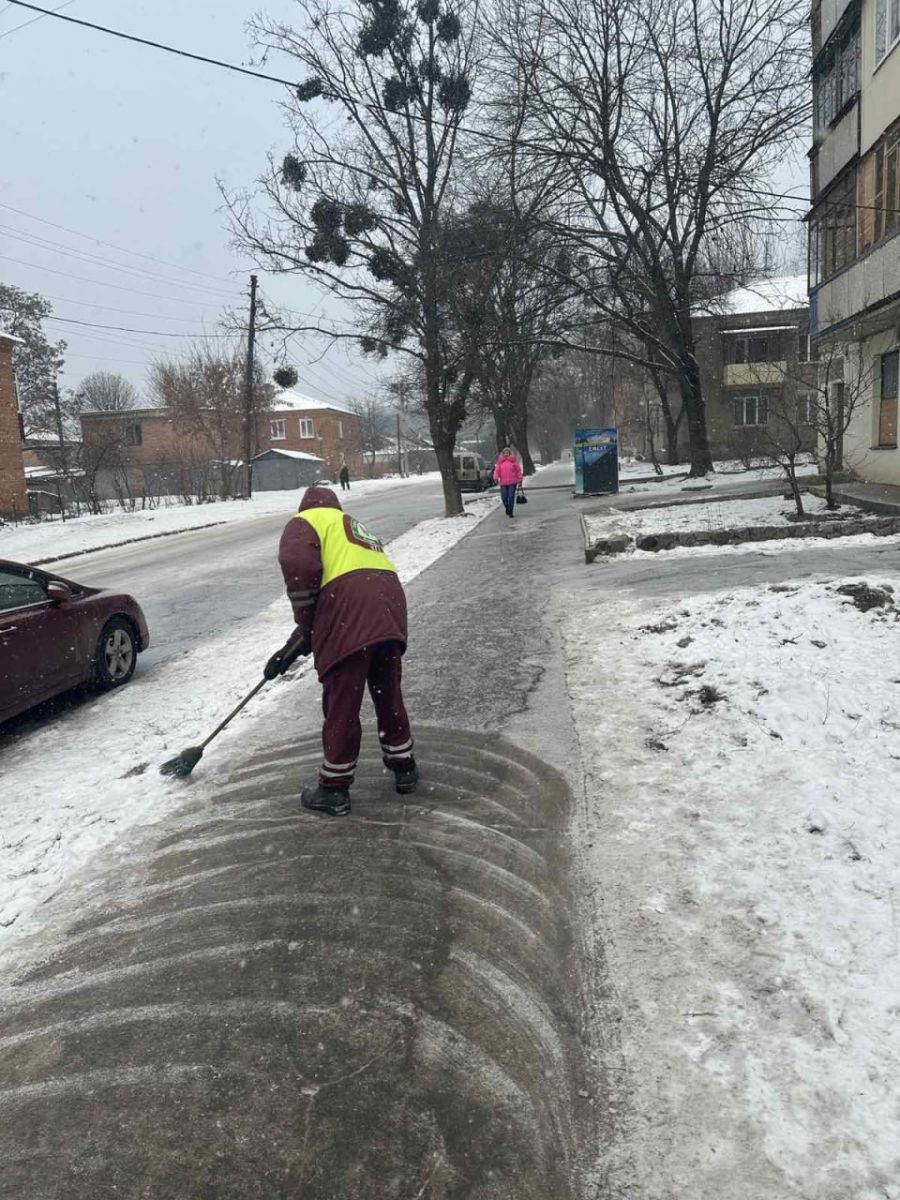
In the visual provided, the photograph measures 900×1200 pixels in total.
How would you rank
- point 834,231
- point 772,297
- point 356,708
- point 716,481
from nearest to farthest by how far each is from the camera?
point 356,708 → point 834,231 → point 716,481 → point 772,297

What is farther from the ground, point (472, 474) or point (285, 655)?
point (472, 474)

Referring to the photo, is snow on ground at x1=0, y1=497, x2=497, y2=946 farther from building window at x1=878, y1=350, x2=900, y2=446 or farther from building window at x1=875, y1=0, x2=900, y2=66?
building window at x1=875, y1=0, x2=900, y2=66

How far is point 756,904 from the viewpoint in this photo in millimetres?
2947

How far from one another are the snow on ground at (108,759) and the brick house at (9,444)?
25.4m

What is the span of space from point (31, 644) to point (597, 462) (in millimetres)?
18590

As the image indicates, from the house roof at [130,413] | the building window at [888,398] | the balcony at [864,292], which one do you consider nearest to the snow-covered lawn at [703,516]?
the building window at [888,398]

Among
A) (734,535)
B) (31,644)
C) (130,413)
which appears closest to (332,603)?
(31,644)

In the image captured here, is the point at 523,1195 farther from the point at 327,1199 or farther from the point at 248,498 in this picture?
the point at 248,498

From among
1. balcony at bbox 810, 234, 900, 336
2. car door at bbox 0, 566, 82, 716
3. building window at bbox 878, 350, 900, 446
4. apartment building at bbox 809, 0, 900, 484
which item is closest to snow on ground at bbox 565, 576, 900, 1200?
car door at bbox 0, 566, 82, 716

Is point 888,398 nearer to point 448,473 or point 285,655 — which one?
point 448,473

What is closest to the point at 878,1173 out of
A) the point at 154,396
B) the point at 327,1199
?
the point at 327,1199

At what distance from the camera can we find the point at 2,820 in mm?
4266

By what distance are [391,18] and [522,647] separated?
655 inches

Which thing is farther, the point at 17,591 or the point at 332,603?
the point at 17,591
